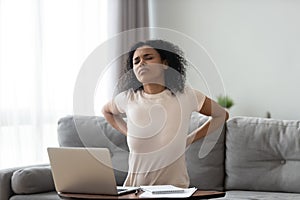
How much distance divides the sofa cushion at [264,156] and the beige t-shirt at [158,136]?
3.78ft

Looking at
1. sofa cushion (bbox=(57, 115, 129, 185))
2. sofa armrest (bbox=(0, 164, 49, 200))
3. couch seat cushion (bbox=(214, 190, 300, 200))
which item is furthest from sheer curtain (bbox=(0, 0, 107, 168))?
couch seat cushion (bbox=(214, 190, 300, 200))

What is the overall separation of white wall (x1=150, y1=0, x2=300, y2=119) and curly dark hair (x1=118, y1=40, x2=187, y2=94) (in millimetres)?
2195

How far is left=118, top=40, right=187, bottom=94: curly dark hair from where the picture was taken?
2.25m

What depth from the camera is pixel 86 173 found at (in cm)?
197

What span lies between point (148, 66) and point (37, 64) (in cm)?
212

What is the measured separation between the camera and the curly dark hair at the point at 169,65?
225 centimetres

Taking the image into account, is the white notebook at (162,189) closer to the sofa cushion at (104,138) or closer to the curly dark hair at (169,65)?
the curly dark hair at (169,65)

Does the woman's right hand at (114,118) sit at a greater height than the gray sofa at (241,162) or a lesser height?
greater

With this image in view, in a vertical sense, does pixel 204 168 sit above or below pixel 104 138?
below

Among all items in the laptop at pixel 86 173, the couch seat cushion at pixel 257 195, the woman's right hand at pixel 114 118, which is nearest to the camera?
the laptop at pixel 86 173

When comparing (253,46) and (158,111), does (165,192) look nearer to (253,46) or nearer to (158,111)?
(158,111)

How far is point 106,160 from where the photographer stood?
77.7 inches

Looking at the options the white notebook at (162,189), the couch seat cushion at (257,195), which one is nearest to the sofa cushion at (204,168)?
the couch seat cushion at (257,195)

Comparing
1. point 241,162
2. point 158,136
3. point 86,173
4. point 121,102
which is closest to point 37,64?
point 241,162
